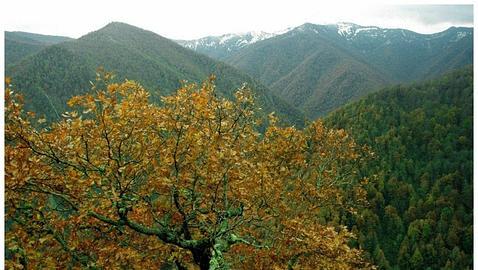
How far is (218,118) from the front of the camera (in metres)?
7.59

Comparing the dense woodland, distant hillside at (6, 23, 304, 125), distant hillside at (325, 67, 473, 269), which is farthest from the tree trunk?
distant hillside at (6, 23, 304, 125)

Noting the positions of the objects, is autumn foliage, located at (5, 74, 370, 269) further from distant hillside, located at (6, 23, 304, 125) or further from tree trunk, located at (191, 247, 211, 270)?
distant hillside, located at (6, 23, 304, 125)

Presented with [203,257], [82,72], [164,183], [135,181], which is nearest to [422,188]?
[203,257]

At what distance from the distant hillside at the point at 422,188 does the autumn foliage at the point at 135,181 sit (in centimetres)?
5421

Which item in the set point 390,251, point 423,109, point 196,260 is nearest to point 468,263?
point 390,251

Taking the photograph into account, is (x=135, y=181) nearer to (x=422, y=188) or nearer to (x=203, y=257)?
(x=203, y=257)

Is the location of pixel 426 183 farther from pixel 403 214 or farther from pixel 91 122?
pixel 91 122

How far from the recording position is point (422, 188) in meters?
73.9

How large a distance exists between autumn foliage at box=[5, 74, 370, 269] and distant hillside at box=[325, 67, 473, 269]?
54.2m

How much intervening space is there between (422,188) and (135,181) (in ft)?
247

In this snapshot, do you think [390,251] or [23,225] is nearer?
[23,225]

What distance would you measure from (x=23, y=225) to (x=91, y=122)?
2058mm

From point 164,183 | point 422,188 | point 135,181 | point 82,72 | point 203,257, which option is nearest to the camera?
point 164,183

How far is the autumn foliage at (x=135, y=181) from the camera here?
21.7ft
